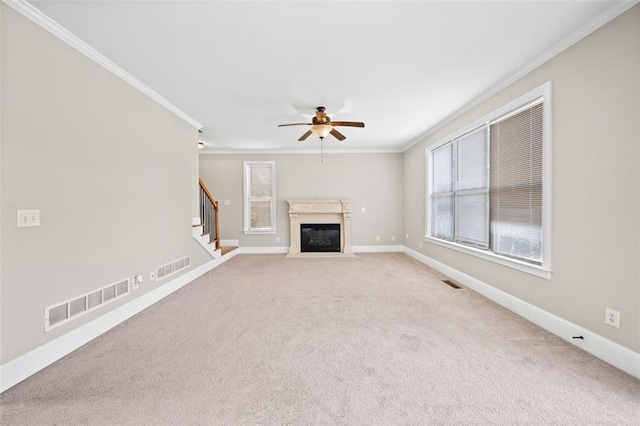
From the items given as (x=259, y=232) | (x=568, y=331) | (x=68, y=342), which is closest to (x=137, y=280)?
(x=68, y=342)


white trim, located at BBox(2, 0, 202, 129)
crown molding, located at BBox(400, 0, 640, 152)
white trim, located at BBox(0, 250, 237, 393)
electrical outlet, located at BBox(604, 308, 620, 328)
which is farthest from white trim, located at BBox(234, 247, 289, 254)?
electrical outlet, located at BBox(604, 308, 620, 328)

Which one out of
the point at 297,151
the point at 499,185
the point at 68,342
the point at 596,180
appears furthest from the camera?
the point at 297,151

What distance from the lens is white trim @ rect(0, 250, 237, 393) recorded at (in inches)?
67.3

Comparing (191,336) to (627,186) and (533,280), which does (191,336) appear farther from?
(627,186)

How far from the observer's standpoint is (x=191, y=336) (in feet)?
7.74

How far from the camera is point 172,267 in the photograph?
3.62 metres

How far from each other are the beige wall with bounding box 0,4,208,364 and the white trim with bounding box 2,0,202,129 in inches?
1.9

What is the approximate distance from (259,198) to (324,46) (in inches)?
187

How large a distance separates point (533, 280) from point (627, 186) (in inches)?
46.2

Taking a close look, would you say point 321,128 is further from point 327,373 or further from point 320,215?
point 320,215

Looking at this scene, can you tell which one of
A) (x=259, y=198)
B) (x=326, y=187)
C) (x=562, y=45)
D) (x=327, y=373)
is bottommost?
(x=327, y=373)

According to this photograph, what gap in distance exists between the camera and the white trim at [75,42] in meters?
1.80

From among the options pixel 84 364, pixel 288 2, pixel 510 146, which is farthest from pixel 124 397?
pixel 510 146

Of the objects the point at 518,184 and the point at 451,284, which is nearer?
the point at 518,184
